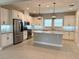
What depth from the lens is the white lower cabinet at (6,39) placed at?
18.6 feet

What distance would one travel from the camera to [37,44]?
7.07 m

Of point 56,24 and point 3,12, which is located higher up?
point 3,12

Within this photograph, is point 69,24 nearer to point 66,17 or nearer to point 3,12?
point 66,17

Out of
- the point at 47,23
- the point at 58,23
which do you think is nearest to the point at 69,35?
the point at 58,23

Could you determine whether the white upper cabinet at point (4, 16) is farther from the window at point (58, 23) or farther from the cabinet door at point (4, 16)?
the window at point (58, 23)

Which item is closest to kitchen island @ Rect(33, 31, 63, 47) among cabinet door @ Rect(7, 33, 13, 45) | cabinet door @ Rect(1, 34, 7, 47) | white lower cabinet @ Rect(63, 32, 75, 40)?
cabinet door @ Rect(7, 33, 13, 45)

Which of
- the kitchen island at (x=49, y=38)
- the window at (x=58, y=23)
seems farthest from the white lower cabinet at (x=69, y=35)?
the kitchen island at (x=49, y=38)

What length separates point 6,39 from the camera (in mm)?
5949

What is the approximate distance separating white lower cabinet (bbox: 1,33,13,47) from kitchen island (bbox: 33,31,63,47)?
70.7 inches

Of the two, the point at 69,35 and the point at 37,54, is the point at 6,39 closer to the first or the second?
the point at 37,54

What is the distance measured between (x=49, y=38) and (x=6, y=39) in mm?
2830

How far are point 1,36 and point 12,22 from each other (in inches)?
56.0

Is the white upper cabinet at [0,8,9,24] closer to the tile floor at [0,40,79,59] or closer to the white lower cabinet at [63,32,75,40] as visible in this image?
the tile floor at [0,40,79,59]

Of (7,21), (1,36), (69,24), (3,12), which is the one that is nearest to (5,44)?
(1,36)
